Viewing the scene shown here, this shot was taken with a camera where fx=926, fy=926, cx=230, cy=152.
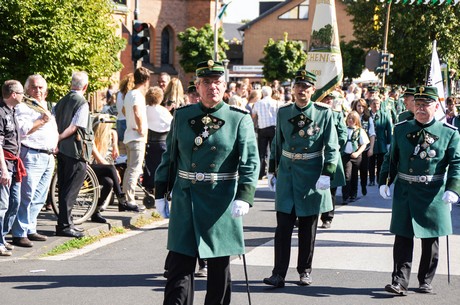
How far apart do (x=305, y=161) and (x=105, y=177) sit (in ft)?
12.8

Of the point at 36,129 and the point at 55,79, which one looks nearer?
the point at 36,129

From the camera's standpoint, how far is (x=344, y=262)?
9914mm

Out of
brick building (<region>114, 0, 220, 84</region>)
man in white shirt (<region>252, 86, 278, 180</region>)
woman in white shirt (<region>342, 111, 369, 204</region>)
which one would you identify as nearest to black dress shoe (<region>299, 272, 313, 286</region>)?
woman in white shirt (<region>342, 111, 369, 204</region>)

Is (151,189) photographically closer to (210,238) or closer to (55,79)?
(55,79)

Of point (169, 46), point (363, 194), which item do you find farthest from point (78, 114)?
point (169, 46)

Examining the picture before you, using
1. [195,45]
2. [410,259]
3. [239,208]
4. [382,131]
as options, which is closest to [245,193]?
[239,208]

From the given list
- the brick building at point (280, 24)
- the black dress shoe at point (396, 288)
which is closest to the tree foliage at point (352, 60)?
the brick building at point (280, 24)

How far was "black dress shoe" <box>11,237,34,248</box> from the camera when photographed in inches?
400

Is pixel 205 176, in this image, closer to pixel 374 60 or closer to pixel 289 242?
pixel 289 242

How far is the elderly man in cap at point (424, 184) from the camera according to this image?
27.7ft

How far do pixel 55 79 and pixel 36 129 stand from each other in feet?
17.8

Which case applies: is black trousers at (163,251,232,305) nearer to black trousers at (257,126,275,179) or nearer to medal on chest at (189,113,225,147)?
medal on chest at (189,113,225,147)

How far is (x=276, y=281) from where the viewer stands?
8.56 metres

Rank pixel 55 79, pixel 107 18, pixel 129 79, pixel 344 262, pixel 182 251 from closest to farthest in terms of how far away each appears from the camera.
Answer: pixel 182 251 → pixel 344 262 → pixel 129 79 → pixel 55 79 → pixel 107 18
